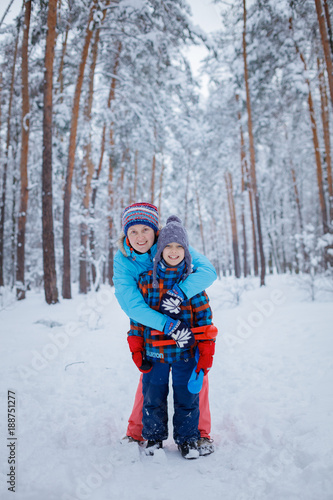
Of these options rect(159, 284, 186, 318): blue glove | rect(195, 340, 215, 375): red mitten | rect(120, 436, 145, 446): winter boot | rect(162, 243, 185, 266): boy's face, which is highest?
rect(162, 243, 185, 266): boy's face

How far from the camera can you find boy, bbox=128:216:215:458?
2006mm

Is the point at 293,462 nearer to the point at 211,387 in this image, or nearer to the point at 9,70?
the point at 211,387

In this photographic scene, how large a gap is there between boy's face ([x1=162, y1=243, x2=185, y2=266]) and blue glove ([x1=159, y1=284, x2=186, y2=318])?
22cm

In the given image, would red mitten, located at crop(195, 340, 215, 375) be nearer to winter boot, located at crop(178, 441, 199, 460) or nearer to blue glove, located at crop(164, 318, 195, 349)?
blue glove, located at crop(164, 318, 195, 349)

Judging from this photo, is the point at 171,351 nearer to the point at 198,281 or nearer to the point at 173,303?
the point at 173,303

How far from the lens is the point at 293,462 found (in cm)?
183

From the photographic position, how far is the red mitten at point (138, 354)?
202 centimetres

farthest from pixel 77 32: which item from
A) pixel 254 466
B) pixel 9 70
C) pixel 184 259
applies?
pixel 254 466

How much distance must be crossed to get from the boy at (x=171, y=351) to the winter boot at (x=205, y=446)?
0.04 m

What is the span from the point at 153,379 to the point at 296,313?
191 inches

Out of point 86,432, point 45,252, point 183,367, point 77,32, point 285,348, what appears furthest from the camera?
point 77,32

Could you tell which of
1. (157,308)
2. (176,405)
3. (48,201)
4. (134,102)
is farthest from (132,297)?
(134,102)

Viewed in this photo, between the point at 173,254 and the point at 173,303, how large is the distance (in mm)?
380

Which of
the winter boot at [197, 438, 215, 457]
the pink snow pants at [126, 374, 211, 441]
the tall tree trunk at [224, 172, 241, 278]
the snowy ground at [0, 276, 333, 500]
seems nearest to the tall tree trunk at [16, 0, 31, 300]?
the snowy ground at [0, 276, 333, 500]
